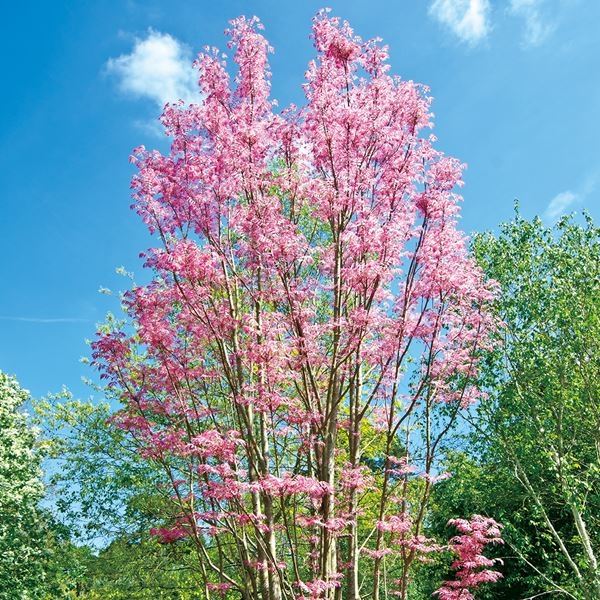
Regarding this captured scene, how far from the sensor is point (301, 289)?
7613 mm

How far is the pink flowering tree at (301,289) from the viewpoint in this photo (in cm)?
736

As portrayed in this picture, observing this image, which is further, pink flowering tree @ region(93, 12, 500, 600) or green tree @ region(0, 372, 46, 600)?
green tree @ region(0, 372, 46, 600)

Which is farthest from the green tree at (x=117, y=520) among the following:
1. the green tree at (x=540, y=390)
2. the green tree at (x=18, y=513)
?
the green tree at (x=540, y=390)

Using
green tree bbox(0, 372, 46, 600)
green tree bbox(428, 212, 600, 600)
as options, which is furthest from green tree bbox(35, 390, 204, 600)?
green tree bbox(428, 212, 600, 600)

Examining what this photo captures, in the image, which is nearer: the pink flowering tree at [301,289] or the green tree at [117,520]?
the pink flowering tree at [301,289]

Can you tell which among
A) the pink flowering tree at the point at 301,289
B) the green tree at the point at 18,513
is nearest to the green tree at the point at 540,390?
the pink flowering tree at the point at 301,289

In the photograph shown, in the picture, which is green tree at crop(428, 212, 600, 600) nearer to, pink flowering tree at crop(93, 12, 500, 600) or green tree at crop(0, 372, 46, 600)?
pink flowering tree at crop(93, 12, 500, 600)

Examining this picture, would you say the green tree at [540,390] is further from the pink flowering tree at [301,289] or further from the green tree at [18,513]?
the green tree at [18,513]

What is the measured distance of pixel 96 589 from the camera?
1477cm

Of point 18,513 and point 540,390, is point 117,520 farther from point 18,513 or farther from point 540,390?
point 540,390

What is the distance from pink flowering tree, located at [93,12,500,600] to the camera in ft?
24.1

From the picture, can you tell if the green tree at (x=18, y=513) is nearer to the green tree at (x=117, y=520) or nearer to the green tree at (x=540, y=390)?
the green tree at (x=117, y=520)

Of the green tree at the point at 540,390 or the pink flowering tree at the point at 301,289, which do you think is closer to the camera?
the pink flowering tree at the point at 301,289

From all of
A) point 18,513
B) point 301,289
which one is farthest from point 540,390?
point 18,513
